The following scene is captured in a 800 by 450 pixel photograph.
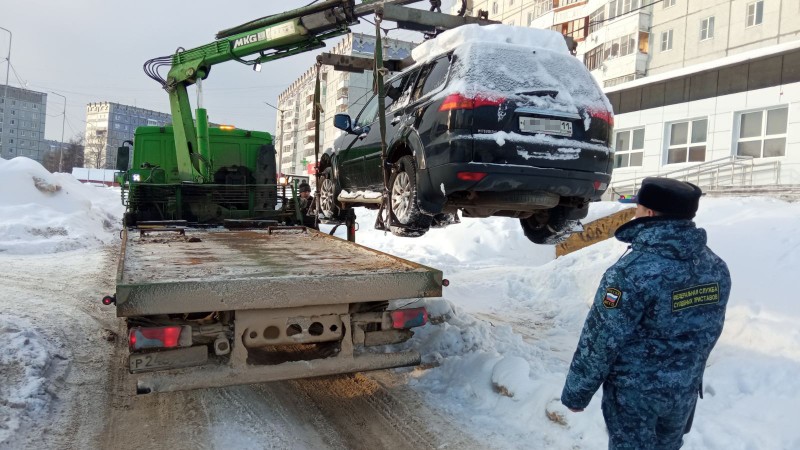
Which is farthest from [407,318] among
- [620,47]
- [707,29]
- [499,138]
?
[620,47]

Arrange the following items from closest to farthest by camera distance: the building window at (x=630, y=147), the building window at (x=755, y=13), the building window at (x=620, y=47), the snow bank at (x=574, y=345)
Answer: the snow bank at (x=574, y=345) < the building window at (x=630, y=147) < the building window at (x=755, y=13) < the building window at (x=620, y=47)

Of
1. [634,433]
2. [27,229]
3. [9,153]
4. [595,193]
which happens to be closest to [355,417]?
[634,433]

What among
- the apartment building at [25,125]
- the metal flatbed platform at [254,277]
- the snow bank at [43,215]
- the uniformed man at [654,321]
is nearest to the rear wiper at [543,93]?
the metal flatbed platform at [254,277]

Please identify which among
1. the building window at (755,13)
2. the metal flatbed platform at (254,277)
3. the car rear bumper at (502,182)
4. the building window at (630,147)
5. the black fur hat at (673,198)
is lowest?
the metal flatbed platform at (254,277)

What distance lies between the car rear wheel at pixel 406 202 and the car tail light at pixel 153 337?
235 centimetres

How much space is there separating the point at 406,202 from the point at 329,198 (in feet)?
8.63

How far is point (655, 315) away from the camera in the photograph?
2094 millimetres

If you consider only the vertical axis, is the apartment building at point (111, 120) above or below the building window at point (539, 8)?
below

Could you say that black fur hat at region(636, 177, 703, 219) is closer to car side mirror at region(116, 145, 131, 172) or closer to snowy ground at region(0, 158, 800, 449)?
snowy ground at region(0, 158, 800, 449)

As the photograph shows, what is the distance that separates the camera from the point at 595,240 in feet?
36.3

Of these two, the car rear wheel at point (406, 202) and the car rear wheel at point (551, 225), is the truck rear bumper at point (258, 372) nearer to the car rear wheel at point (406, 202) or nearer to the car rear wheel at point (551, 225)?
the car rear wheel at point (406, 202)

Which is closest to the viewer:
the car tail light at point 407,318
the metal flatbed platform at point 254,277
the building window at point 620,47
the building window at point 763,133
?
the metal flatbed platform at point 254,277

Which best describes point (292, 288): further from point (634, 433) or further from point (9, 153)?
point (9, 153)

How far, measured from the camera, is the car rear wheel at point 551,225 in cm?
535
